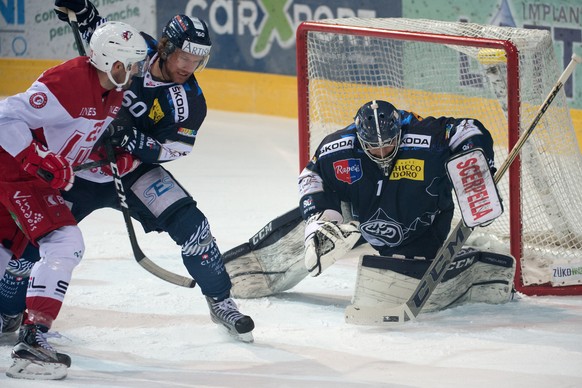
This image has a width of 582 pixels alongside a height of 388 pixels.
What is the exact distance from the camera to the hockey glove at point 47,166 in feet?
11.3

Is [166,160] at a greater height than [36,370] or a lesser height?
greater

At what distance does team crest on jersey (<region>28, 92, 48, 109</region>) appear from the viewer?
11.4 ft

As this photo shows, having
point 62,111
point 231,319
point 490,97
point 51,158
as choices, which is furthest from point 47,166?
point 490,97

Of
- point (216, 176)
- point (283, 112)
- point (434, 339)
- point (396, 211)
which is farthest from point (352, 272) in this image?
point (283, 112)

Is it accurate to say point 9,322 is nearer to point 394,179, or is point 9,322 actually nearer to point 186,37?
point 186,37

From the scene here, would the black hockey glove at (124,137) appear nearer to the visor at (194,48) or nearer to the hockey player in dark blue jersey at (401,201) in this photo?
the visor at (194,48)

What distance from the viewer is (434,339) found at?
3865mm

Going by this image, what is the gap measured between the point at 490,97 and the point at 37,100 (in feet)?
8.10

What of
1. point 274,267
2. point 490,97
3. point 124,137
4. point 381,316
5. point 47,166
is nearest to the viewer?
point 47,166

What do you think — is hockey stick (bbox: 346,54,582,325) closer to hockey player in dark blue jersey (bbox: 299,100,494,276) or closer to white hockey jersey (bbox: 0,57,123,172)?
hockey player in dark blue jersey (bbox: 299,100,494,276)

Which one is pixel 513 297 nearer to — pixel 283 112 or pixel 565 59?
pixel 565 59

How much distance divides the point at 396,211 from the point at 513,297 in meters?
0.59

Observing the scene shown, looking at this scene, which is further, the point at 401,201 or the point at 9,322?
the point at 401,201

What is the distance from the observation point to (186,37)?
12.7 feet
